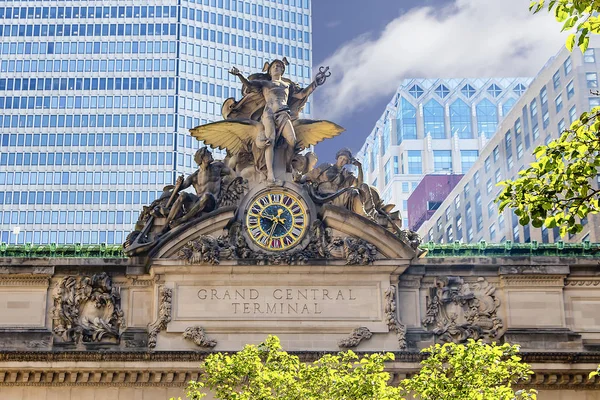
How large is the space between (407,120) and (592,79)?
74.8 meters

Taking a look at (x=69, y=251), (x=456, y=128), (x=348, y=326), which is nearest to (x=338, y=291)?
(x=348, y=326)

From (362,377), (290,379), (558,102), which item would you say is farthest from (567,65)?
(290,379)

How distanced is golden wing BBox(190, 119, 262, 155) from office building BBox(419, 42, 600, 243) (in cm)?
3375

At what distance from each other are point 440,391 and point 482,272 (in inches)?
529

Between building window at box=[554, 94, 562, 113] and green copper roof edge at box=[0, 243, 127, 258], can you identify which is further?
building window at box=[554, 94, 562, 113]

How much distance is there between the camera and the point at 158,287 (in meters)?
46.6

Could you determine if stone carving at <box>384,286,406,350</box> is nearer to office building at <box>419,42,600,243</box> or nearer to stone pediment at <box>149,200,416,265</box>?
stone pediment at <box>149,200,416,265</box>

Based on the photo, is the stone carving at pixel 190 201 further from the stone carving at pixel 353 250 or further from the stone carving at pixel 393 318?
the stone carving at pixel 393 318

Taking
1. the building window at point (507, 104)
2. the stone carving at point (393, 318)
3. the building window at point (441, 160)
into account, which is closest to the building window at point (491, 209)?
the stone carving at point (393, 318)

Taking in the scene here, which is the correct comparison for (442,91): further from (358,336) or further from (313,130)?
(358,336)

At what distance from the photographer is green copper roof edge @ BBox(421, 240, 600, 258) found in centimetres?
4841

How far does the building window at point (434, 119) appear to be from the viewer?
511ft

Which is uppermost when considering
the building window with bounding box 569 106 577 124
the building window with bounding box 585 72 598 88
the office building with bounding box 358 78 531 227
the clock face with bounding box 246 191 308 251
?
the office building with bounding box 358 78 531 227

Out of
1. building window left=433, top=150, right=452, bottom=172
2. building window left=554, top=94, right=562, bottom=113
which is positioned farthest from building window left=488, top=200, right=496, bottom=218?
building window left=433, top=150, right=452, bottom=172
